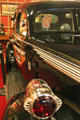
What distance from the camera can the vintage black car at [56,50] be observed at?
1.01 m

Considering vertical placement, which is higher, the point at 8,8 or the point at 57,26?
the point at 8,8

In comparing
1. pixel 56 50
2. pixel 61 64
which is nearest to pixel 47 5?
pixel 56 50

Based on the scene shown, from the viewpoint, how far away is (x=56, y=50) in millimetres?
1394

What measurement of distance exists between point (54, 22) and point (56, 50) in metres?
0.86

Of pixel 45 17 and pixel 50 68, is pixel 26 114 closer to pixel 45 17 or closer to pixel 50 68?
pixel 50 68

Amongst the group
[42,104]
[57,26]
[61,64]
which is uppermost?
[57,26]

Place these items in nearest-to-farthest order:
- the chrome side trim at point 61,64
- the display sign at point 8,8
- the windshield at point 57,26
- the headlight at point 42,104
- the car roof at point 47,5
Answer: the headlight at point 42,104 → the chrome side trim at point 61,64 → the windshield at point 57,26 → the car roof at point 47,5 → the display sign at point 8,8

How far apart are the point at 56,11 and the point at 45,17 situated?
185 mm

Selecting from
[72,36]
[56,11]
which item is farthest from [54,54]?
[56,11]

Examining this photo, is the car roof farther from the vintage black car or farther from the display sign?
the display sign

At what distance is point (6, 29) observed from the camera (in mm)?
6723

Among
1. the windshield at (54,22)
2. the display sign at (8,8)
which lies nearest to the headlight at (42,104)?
the windshield at (54,22)

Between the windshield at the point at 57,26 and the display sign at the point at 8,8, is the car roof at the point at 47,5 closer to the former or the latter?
the windshield at the point at 57,26

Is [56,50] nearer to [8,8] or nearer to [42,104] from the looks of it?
[42,104]
